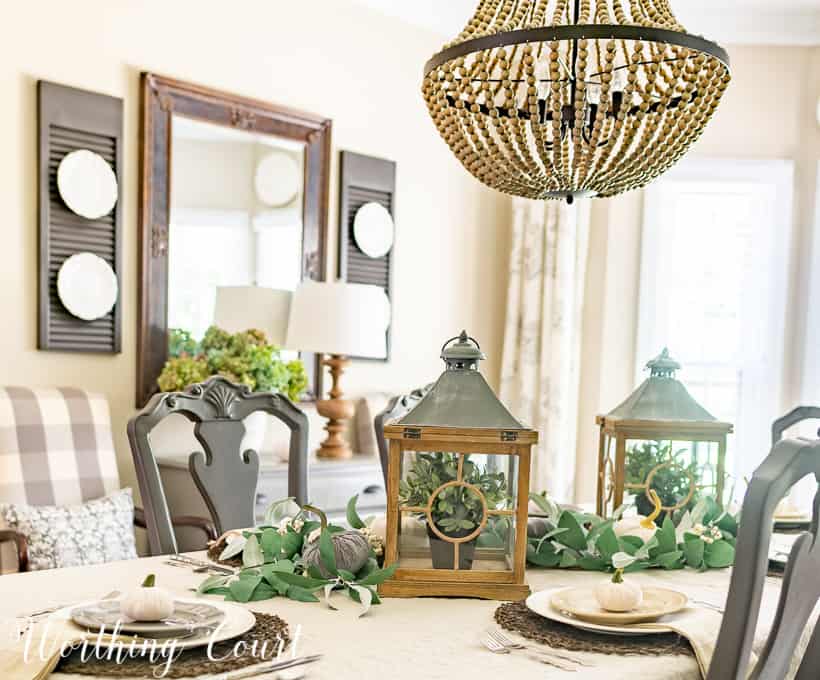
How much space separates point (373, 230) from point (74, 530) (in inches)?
79.4

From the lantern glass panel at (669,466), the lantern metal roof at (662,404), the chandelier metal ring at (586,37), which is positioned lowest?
the lantern glass panel at (669,466)

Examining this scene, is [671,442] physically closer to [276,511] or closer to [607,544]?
[607,544]

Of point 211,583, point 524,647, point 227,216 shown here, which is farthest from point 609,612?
point 227,216

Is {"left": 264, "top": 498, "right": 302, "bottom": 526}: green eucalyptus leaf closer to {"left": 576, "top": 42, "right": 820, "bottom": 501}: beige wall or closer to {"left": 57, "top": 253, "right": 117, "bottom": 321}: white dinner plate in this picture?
{"left": 57, "top": 253, "right": 117, "bottom": 321}: white dinner plate

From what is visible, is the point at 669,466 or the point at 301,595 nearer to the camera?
the point at 301,595

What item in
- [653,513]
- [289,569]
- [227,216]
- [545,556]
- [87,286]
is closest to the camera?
[289,569]

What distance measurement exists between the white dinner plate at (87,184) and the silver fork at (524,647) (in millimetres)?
2458

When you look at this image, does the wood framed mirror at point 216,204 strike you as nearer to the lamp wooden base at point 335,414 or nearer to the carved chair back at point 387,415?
the lamp wooden base at point 335,414

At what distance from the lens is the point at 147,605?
1.38 metres

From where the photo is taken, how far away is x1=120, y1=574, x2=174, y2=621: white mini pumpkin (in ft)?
4.52

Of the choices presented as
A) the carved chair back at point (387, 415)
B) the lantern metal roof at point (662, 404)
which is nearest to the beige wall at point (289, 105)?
the carved chair back at point (387, 415)

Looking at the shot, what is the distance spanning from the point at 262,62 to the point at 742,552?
3.32m

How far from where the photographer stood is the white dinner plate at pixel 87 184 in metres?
3.42

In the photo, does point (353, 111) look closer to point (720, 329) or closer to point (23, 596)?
point (720, 329)
